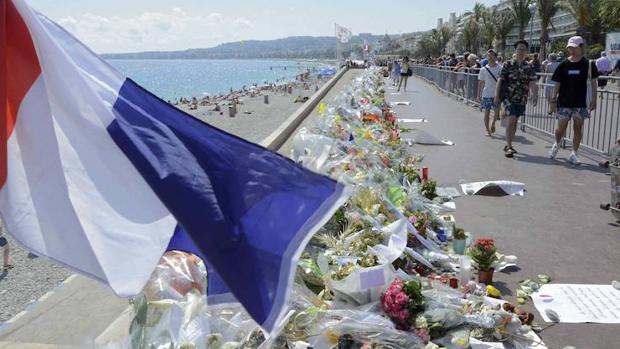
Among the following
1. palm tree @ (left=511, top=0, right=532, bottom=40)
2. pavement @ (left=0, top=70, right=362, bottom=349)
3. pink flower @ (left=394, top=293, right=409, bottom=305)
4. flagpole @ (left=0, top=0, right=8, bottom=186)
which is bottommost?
pavement @ (left=0, top=70, right=362, bottom=349)

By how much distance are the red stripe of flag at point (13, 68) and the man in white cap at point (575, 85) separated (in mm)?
8372

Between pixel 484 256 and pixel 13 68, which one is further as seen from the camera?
pixel 484 256

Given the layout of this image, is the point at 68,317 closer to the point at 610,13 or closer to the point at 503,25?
the point at 610,13

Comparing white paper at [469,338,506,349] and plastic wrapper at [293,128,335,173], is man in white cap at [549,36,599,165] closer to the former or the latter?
plastic wrapper at [293,128,335,173]

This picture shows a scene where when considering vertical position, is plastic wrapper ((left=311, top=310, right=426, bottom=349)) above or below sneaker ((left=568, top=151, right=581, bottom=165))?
above

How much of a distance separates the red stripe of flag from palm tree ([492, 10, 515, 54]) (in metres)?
67.0

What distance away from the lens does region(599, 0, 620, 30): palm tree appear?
4383cm

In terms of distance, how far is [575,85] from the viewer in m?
9.34

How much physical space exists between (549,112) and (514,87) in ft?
2.81

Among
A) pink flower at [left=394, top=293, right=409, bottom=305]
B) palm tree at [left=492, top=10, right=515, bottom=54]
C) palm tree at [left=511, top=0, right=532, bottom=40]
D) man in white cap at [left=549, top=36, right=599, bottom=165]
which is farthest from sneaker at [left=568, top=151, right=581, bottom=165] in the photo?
palm tree at [left=492, top=10, right=515, bottom=54]

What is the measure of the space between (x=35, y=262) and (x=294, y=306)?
19.2 feet

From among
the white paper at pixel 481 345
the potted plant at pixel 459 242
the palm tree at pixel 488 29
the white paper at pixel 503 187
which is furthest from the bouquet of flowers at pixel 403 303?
the palm tree at pixel 488 29

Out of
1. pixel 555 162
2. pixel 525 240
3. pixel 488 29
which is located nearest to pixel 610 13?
pixel 488 29

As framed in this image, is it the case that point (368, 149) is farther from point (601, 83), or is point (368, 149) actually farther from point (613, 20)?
point (613, 20)
